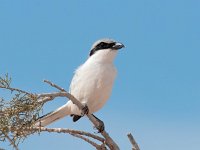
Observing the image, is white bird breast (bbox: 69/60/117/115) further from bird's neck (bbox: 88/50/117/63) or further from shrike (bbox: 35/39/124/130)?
bird's neck (bbox: 88/50/117/63)

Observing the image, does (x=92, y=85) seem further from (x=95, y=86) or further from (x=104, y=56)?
(x=104, y=56)

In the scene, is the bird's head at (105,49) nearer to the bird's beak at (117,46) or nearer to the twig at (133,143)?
the bird's beak at (117,46)

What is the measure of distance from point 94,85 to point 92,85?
0.02m

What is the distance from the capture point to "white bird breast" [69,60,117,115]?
6336mm

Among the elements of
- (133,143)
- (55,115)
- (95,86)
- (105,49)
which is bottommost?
(133,143)

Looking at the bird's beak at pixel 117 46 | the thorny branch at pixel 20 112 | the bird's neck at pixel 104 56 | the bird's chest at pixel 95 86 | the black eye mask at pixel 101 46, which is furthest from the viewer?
the black eye mask at pixel 101 46

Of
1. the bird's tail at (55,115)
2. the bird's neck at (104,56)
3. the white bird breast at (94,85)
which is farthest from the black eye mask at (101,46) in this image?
the bird's tail at (55,115)

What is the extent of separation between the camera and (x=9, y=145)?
4316mm

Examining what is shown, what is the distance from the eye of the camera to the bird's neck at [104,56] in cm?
664

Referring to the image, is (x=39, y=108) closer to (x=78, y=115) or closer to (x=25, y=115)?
(x=25, y=115)

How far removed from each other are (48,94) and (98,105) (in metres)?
1.94

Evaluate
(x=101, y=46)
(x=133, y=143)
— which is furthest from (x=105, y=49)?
(x=133, y=143)

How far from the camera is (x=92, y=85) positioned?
6.33 metres

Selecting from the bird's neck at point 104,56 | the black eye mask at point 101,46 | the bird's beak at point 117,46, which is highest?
the black eye mask at point 101,46
